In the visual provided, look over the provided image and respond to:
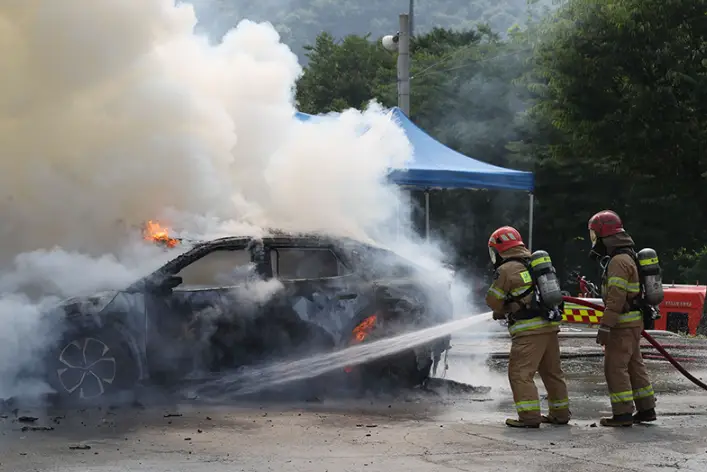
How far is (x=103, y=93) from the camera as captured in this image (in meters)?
10.5

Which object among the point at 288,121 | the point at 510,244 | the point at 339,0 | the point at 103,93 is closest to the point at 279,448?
the point at 510,244

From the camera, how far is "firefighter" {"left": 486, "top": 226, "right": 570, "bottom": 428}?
8.49m

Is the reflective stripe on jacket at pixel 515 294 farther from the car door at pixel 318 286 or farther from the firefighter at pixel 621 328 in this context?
the car door at pixel 318 286

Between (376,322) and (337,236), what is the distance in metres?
0.90

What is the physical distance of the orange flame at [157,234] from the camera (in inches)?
384

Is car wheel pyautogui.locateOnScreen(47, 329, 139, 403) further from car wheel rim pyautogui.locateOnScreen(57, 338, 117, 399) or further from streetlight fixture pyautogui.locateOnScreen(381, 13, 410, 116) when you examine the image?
streetlight fixture pyautogui.locateOnScreen(381, 13, 410, 116)

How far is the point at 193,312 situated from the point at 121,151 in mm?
1890

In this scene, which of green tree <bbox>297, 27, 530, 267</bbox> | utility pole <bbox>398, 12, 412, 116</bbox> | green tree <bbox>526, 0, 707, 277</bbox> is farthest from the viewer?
green tree <bbox>297, 27, 530, 267</bbox>

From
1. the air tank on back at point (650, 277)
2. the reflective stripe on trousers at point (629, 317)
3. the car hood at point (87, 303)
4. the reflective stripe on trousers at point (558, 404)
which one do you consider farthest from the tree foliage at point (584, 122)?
the car hood at point (87, 303)

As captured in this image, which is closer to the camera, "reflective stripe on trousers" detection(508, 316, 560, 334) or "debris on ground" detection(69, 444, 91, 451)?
"debris on ground" detection(69, 444, 91, 451)

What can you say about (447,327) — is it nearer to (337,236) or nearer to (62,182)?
(337,236)

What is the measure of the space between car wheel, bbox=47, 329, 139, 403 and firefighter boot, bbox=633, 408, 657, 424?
4010 millimetres

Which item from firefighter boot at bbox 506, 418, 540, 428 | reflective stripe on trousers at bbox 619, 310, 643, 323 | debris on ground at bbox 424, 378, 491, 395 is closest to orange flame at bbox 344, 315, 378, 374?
debris on ground at bbox 424, 378, 491, 395

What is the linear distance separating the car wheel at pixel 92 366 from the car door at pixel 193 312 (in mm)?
240
